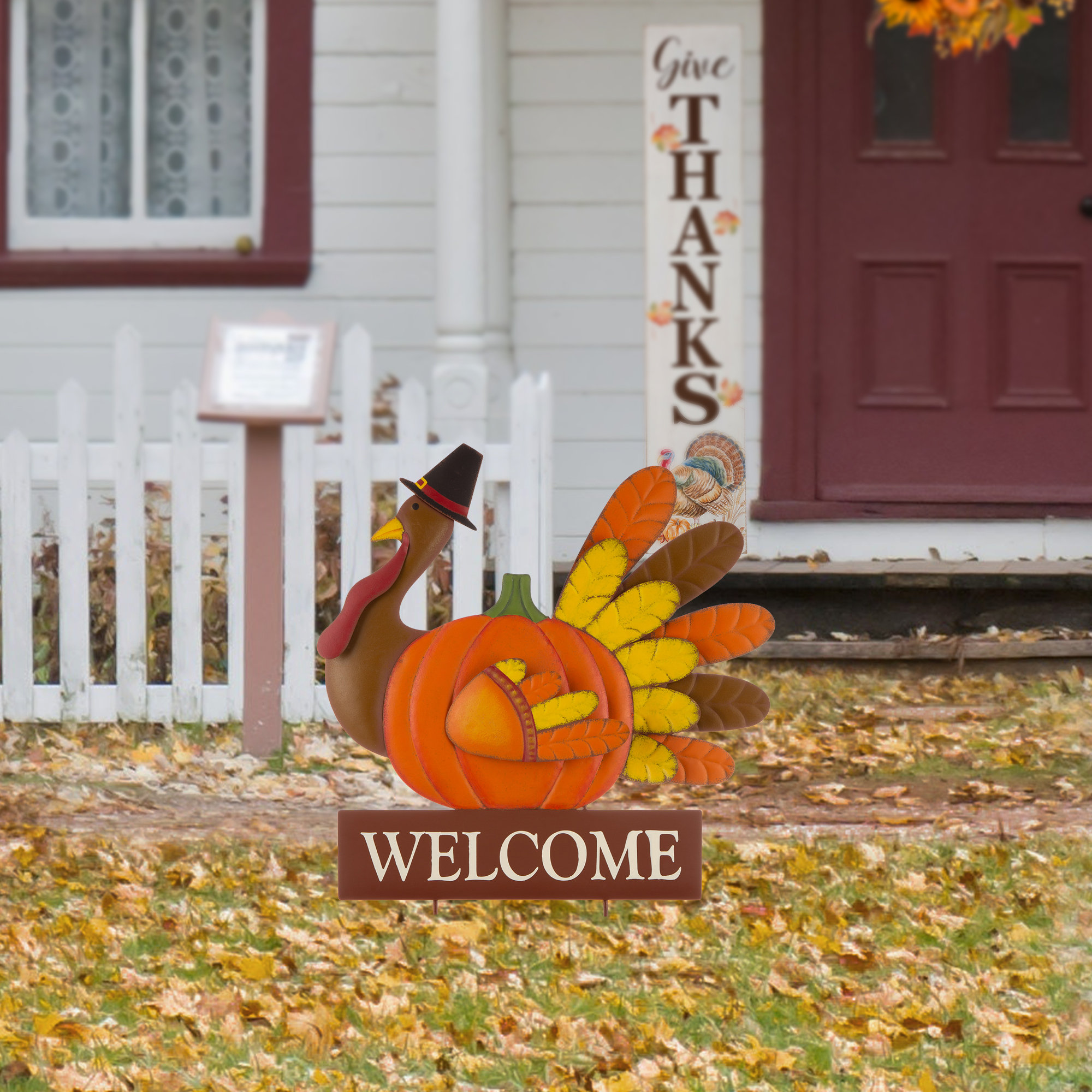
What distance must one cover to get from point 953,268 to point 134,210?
348 centimetres

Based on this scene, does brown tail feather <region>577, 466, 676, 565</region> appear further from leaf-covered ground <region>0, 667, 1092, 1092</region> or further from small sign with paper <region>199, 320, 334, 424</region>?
small sign with paper <region>199, 320, 334, 424</region>

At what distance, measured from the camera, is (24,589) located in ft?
17.1

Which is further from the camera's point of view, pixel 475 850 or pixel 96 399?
pixel 96 399

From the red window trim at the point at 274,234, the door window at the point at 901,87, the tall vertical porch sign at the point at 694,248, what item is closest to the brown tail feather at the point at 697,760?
the tall vertical porch sign at the point at 694,248

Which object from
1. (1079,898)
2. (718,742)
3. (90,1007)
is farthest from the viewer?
(718,742)

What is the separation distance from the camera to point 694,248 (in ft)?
23.2

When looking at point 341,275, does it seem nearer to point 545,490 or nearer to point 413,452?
point 413,452

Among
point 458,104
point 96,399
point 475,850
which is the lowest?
point 475,850

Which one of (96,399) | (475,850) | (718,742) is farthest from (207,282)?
(475,850)

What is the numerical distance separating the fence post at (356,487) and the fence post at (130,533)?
609 mm

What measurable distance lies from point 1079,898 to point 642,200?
4171 mm

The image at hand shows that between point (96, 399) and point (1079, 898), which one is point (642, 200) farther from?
point (1079, 898)

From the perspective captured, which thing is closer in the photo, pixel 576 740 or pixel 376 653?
pixel 576 740

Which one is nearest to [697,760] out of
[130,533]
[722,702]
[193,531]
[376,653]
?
[722,702]
